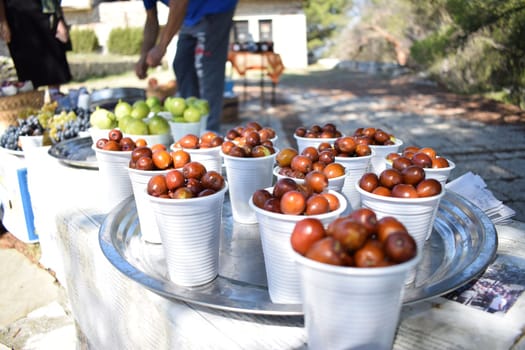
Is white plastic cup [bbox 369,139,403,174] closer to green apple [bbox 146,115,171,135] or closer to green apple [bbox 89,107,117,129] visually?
green apple [bbox 146,115,171,135]

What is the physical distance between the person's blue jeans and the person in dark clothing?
5.61 feet

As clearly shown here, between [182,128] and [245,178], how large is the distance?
809 mm

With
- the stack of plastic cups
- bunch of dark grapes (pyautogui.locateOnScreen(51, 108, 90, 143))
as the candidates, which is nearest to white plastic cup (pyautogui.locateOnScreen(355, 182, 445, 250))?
the stack of plastic cups

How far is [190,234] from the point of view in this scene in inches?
45.4

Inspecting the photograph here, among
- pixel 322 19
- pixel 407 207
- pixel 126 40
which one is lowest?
pixel 407 207

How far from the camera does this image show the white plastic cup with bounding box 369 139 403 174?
5.50ft

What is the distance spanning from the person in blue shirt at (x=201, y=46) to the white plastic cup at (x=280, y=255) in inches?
93.9

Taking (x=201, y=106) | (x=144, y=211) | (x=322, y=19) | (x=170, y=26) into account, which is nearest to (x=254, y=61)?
(x=170, y=26)

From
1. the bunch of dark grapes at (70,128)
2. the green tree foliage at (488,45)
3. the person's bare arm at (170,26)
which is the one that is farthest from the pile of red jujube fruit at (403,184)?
the green tree foliage at (488,45)

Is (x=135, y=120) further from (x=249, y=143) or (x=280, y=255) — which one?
(x=280, y=255)

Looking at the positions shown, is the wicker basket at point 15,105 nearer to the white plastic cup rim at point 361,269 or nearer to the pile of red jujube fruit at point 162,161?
the pile of red jujube fruit at point 162,161

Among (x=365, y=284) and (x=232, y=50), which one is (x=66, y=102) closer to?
(x=365, y=284)

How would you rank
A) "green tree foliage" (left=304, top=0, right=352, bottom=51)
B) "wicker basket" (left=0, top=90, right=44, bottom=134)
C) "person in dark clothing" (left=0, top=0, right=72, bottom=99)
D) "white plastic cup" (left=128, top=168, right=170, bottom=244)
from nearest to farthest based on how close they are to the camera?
1. "white plastic cup" (left=128, top=168, right=170, bottom=244)
2. "wicker basket" (left=0, top=90, right=44, bottom=134)
3. "person in dark clothing" (left=0, top=0, right=72, bottom=99)
4. "green tree foliage" (left=304, top=0, right=352, bottom=51)

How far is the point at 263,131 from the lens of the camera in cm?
176
